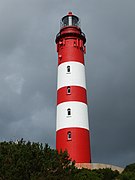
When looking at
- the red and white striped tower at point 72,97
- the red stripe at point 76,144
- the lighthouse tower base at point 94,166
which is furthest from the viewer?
the red and white striped tower at point 72,97

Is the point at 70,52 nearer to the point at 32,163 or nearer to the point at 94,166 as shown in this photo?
the point at 94,166

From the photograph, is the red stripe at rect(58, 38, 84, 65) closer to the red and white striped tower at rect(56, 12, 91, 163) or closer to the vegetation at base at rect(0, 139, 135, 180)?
the red and white striped tower at rect(56, 12, 91, 163)

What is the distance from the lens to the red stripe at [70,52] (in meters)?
34.2

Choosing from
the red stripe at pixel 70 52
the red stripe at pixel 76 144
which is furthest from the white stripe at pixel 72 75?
the red stripe at pixel 76 144

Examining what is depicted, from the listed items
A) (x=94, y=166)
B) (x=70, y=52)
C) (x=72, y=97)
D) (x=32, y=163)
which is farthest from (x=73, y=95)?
(x=32, y=163)

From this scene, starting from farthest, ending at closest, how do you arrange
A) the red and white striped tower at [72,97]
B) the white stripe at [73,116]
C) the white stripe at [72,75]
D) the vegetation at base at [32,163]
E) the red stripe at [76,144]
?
1. the white stripe at [72,75]
2. the white stripe at [73,116]
3. the red and white striped tower at [72,97]
4. the red stripe at [76,144]
5. the vegetation at base at [32,163]

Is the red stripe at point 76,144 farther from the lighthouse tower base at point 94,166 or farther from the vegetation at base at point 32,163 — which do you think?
the vegetation at base at point 32,163

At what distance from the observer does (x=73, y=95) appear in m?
32.4

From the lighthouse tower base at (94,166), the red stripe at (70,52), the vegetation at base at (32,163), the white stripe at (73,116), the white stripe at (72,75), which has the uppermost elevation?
the red stripe at (70,52)

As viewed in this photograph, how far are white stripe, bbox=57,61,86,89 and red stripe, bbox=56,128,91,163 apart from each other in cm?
466

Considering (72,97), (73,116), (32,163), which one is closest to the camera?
(32,163)

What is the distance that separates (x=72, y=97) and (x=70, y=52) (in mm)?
4977

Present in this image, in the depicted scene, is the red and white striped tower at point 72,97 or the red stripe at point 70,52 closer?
the red and white striped tower at point 72,97

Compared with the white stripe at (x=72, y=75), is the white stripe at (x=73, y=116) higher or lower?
lower
